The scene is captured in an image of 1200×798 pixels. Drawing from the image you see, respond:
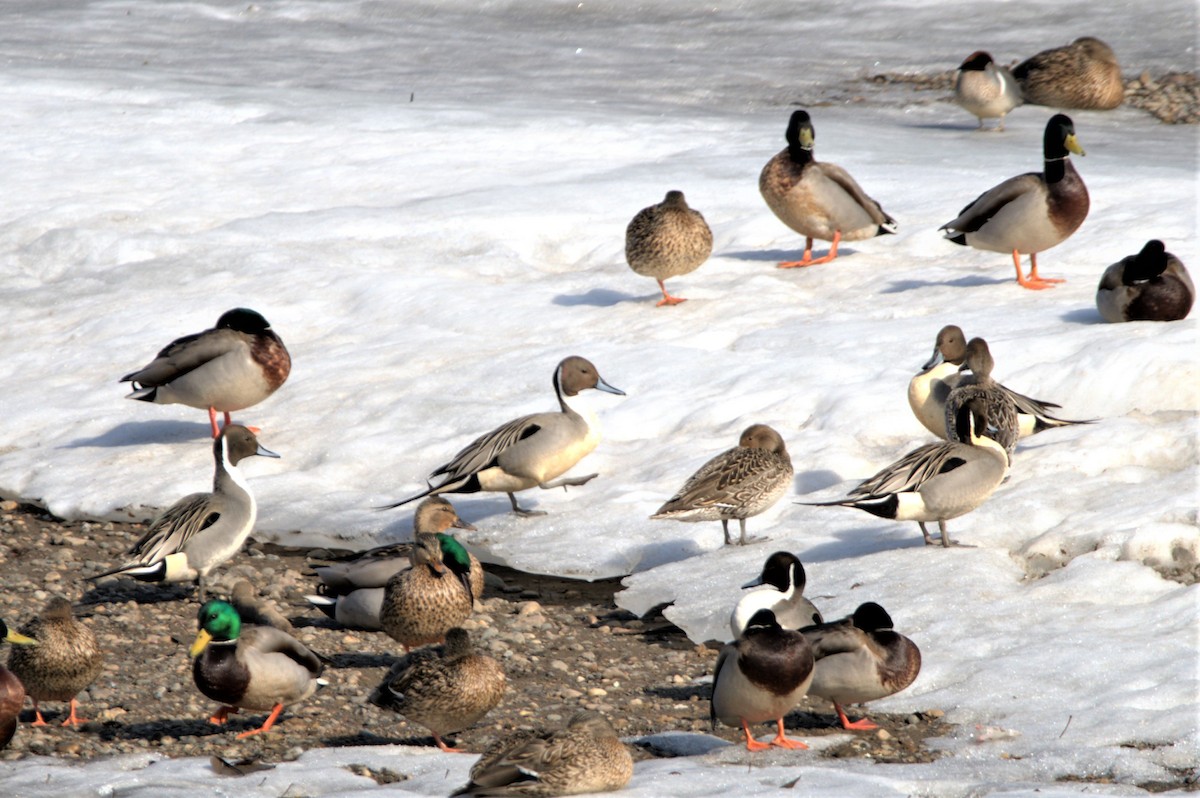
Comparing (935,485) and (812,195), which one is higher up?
(812,195)

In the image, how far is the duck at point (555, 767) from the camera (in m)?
5.55

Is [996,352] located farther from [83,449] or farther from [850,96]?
[850,96]

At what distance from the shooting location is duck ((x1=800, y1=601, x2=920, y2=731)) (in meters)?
6.45

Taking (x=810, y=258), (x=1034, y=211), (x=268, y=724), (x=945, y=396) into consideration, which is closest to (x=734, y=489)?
(x=945, y=396)

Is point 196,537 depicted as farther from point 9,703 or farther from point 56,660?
point 9,703

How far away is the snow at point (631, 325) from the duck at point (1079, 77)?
322mm

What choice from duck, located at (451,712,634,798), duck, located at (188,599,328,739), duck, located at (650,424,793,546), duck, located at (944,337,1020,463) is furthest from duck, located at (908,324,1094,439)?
duck, located at (188,599,328,739)

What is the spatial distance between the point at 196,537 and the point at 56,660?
1.73 metres

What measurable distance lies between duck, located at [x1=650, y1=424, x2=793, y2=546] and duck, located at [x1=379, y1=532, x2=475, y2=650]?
1.37 meters

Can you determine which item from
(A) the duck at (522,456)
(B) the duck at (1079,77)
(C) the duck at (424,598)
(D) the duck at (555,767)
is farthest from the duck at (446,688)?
(B) the duck at (1079,77)

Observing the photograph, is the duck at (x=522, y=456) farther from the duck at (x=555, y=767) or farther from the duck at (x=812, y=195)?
the duck at (x=812, y=195)

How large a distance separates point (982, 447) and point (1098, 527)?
76 centimetres

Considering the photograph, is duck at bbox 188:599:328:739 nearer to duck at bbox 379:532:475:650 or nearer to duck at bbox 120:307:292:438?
duck at bbox 379:532:475:650

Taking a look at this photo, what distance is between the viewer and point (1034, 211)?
12.0 meters
